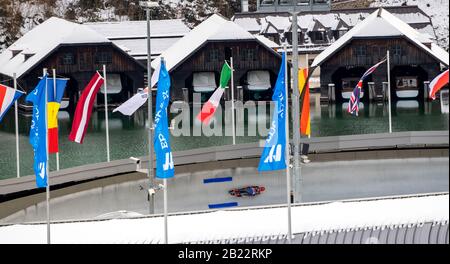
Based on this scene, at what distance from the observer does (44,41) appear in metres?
81.9

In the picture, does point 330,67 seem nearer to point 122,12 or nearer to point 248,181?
point 248,181

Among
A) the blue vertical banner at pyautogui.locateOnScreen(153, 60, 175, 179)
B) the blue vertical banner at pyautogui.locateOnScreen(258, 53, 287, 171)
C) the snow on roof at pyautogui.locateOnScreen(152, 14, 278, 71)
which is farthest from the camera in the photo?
the snow on roof at pyautogui.locateOnScreen(152, 14, 278, 71)

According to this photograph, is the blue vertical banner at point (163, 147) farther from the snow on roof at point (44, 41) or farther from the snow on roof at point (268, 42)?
the snow on roof at point (268, 42)

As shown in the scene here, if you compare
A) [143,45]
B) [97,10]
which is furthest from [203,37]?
[97,10]

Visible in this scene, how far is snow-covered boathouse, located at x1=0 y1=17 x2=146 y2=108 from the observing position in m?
76.1

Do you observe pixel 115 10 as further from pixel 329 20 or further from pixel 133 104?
pixel 133 104

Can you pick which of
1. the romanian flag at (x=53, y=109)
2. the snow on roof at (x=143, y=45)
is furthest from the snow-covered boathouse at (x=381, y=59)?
the romanian flag at (x=53, y=109)

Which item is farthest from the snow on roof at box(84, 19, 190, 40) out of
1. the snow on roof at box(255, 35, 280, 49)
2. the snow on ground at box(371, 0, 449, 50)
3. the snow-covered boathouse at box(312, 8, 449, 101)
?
the snow on ground at box(371, 0, 449, 50)

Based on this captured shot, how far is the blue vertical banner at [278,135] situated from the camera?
26.0m

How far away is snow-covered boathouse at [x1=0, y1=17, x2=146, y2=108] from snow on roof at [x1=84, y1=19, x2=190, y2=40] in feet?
30.1

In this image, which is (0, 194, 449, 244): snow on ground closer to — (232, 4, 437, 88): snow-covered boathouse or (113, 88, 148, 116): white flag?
(113, 88, 148, 116): white flag

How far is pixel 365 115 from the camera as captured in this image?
68.1 m

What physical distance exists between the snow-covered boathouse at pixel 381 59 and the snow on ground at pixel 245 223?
4947cm

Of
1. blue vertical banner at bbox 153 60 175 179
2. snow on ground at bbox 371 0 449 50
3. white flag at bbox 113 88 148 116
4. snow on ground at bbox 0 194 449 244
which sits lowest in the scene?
snow on ground at bbox 0 194 449 244
